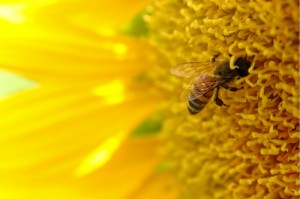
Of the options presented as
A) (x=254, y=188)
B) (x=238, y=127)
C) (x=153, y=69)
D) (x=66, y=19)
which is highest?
(x=66, y=19)

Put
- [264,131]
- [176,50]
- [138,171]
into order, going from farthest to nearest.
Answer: [138,171], [176,50], [264,131]

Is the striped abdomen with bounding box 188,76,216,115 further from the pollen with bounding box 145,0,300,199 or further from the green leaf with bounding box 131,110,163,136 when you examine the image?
the green leaf with bounding box 131,110,163,136

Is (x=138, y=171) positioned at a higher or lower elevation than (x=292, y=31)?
higher

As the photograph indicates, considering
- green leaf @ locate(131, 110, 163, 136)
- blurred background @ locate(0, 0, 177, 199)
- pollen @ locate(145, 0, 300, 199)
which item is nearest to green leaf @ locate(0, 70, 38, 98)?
blurred background @ locate(0, 0, 177, 199)

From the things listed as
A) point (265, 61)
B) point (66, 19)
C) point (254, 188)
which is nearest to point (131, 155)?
point (66, 19)

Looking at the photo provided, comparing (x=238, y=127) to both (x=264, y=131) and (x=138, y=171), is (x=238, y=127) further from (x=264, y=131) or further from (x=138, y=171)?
(x=138, y=171)

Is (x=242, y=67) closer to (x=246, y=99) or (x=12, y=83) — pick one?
(x=246, y=99)

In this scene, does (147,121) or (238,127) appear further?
(147,121)

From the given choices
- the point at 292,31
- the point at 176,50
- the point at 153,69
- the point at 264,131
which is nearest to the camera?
the point at 292,31
